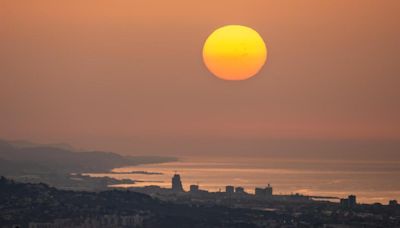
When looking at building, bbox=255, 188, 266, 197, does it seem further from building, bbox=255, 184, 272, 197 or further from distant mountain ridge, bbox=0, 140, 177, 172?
distant mountain ridge, bbox=0, 140, 177, 172

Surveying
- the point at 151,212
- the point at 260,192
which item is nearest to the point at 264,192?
the point at 260,192

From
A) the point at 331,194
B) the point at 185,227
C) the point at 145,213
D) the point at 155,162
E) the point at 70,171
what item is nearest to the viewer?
the point at 185,227

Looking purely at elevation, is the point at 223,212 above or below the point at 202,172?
below

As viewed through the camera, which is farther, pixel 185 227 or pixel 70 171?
pixel 70 171

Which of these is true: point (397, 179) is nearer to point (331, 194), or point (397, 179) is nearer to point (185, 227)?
point (331, 194)

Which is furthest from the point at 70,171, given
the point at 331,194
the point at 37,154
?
the point at 331,194

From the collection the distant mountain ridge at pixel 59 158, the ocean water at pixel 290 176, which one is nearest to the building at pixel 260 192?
the ocean water at pixel 290 176

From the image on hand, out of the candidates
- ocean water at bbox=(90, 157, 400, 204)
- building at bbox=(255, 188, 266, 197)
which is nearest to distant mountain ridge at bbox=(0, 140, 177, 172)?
ocean water at bbox=(90, 157, 400, 204)

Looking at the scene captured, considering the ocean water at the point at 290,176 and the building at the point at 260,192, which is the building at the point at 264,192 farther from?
the ocean water at the point at 290,176

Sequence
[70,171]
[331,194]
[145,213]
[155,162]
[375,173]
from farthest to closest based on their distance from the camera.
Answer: [155,162] → [375,173] → [70,171] → [331,194] → [145,213]
